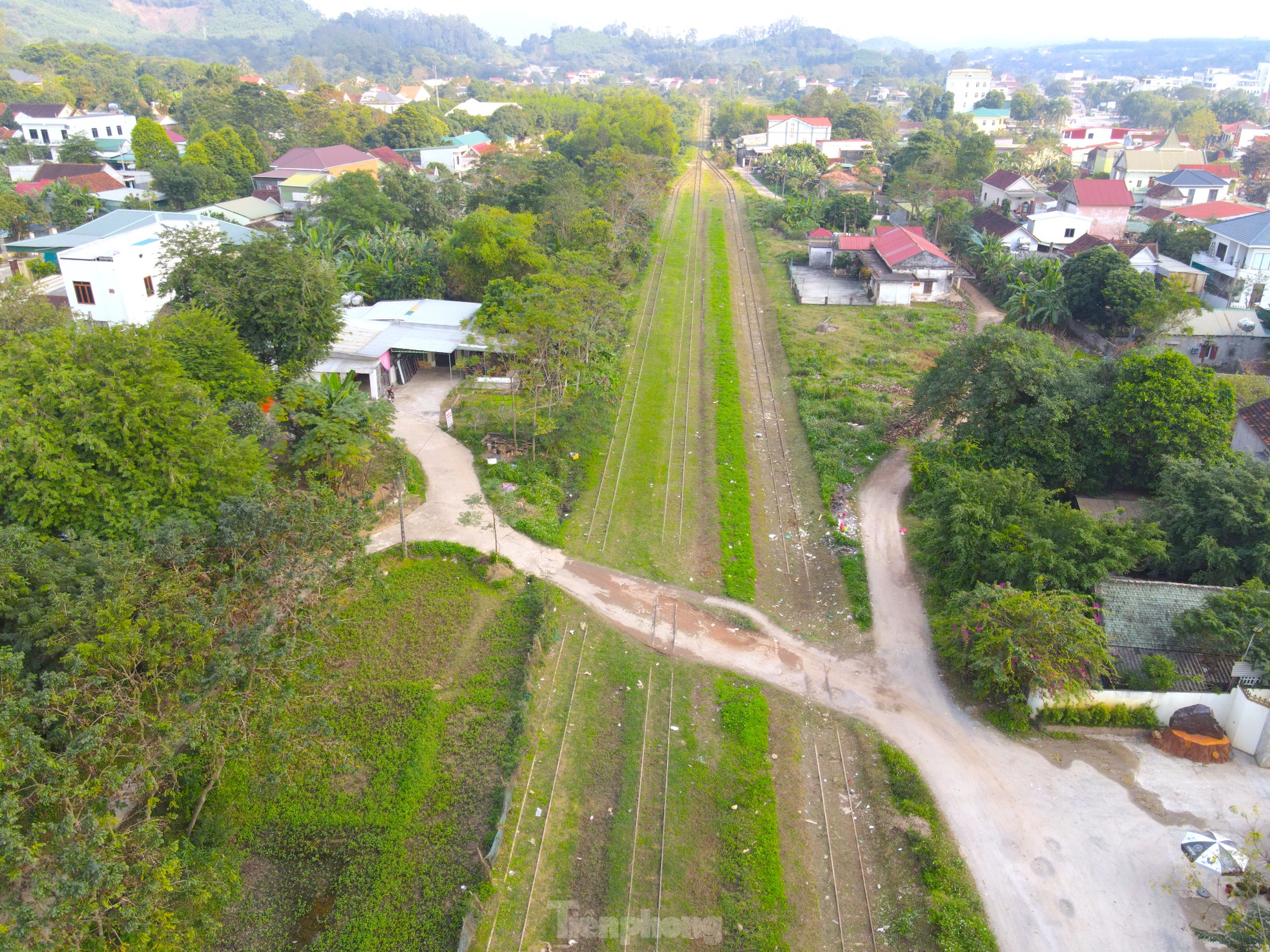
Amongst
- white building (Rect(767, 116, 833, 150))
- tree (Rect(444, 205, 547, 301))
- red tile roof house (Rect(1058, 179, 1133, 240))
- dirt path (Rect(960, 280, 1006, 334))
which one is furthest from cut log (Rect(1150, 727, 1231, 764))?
white building (Rect(767, 116, 833, 150))

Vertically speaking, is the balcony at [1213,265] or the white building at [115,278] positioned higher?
the white building at [115,278]

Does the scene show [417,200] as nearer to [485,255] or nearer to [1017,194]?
[485,255]

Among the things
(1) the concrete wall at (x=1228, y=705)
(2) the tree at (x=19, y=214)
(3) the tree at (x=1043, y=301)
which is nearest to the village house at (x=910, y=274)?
(3) the tree at (x=1043, y=301)

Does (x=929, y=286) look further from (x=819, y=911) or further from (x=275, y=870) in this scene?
(x=275, y=870)

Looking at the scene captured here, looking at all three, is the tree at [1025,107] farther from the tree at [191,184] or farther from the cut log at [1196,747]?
the cut log at [1196,747]

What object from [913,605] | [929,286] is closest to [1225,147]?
[929,286]

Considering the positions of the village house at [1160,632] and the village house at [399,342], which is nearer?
the village house at [1160,632]
